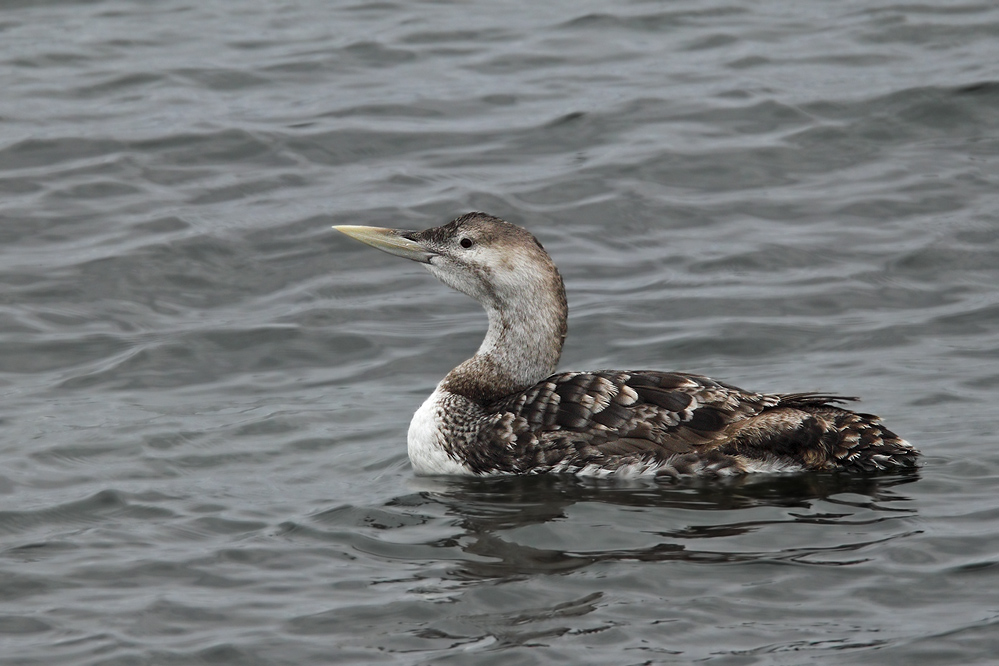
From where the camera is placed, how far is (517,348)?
22.7 ft

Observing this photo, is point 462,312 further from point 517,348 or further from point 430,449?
point 430,449

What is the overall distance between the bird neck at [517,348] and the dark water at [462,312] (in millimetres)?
504

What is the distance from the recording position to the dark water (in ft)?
17.2

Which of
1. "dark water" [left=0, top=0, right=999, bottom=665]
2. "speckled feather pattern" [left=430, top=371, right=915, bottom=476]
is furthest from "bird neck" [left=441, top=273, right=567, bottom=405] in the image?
"dark water" [left=0, top=0, right=999, bottom=665]

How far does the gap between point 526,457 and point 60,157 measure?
5.55m

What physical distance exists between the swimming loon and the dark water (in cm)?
12

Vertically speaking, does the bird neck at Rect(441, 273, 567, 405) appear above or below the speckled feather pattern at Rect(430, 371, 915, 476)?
above

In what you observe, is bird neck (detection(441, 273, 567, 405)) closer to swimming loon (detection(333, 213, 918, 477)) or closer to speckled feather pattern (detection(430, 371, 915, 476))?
swimming loon (detection(333, 213, 918, 477))

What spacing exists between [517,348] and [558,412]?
51 cm

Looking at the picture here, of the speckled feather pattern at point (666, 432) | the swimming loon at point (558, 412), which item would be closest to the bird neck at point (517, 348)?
the swimming loon at point (558, 412)

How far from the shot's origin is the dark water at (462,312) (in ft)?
17.2

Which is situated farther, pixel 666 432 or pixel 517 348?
pixel 517 348

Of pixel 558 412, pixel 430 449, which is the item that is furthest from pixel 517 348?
pixel 430 449

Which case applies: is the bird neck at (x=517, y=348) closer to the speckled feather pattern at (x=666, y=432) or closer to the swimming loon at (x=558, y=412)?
the swimming loon at (x=558, y=412)
